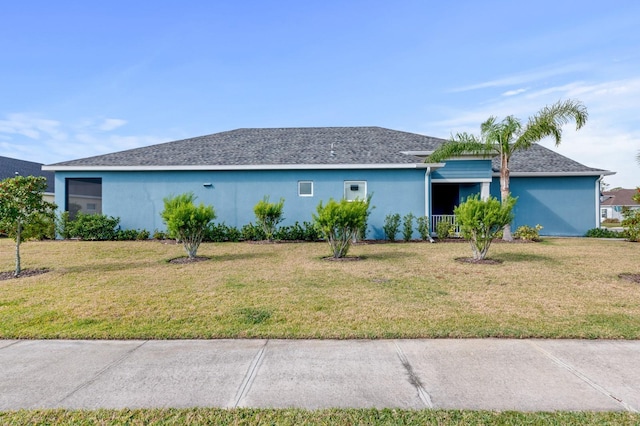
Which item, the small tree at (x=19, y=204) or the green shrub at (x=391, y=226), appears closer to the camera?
the small tree at (x=19, y=204)

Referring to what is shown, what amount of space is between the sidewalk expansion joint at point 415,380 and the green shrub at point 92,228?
1502 cm

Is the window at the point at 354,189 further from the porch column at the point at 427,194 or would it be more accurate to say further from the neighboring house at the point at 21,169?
the neighboring house at the point at 21,169

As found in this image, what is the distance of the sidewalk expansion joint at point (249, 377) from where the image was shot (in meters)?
2.76

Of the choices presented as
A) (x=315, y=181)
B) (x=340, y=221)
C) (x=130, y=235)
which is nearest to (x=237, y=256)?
(x=340, y=221)

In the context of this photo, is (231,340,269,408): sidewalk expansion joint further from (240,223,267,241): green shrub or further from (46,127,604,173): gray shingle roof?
(46,127,604,173): gray shingle roof

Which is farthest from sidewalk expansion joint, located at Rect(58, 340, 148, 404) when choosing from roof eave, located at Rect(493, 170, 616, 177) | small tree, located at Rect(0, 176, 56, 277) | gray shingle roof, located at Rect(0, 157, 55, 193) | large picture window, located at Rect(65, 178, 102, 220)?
gray shingle roof, located at Rect(0, 157, 55, 193)

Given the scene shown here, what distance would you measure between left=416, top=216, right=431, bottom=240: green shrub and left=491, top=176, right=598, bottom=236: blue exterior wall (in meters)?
5.22

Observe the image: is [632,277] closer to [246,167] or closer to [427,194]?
[427,194]

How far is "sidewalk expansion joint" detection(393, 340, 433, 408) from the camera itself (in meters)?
2.70

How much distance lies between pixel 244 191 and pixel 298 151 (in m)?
3.48

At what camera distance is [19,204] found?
7.72 m

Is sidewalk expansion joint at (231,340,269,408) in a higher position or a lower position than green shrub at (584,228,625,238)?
lower

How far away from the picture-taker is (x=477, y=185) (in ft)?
54.6

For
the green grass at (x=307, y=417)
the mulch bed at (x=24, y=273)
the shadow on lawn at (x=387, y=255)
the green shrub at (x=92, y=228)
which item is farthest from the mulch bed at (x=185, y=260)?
the green grass at (x=307, y=417)
